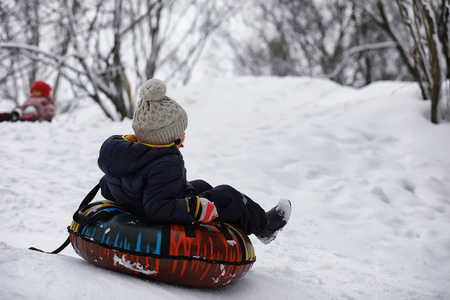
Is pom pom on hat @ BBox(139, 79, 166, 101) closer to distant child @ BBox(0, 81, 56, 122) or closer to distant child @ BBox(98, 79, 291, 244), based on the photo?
distant child @ BBox(98, 79, 291, 244)

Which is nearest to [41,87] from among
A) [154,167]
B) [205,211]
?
[154,167]

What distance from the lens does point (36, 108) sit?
305 inches

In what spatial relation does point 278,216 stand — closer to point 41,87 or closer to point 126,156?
point 126,156

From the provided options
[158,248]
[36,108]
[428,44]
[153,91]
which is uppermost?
[153,91]

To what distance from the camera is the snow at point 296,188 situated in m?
2.36

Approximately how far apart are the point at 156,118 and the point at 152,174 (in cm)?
30

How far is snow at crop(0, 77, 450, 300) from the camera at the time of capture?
92.9 inches

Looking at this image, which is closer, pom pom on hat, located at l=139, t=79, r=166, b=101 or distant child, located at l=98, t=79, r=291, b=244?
distant child, located at l=98, t=79, r=291, b=244

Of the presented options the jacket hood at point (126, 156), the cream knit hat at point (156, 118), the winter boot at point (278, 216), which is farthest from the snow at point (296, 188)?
the cream knit hat at point (156, 118)

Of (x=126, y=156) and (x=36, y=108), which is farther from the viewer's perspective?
(x=36, y=108)

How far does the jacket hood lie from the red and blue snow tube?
0.25 metres

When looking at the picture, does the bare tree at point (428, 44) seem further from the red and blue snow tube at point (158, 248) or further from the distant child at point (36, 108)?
the distant child at point (36, 108)

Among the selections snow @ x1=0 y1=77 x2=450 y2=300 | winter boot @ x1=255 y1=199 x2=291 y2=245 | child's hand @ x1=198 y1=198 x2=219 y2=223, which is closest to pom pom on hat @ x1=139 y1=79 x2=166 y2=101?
child's hand @ x1=198 y1=198 x2=219 y2=223

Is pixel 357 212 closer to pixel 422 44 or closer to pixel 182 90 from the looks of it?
pixel 422 44
